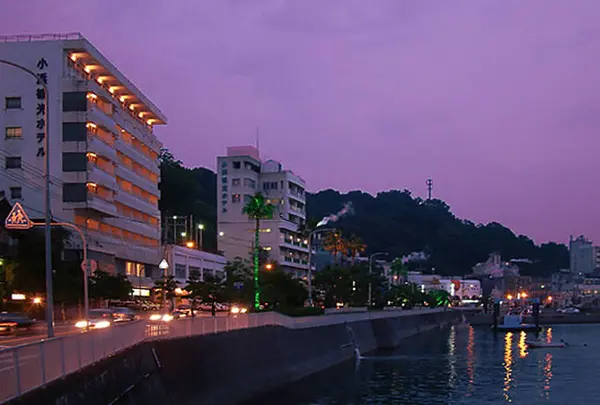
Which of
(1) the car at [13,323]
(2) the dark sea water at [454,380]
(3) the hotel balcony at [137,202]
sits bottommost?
(2) the dark sea water at [454,380]

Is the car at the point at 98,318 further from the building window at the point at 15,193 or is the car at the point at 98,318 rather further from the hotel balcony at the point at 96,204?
the building window at the point at 15,193

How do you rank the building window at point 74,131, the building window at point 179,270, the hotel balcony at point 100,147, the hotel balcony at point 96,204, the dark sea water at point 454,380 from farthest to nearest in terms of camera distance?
the building window at point 179,270 < the hotel balcony at point 100,147 < the building window at point 74,131 < the hotel balcony at point 96,204 < the dark sea water at point 454,380

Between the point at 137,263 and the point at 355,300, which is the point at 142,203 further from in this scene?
the point at 355,300

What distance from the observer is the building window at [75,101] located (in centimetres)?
9031

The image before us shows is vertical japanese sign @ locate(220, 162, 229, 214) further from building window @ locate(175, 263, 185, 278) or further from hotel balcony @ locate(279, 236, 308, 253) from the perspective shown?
building window @ locate(175, 263, 185, 278)

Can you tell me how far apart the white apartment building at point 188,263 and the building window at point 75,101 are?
84.8 feet

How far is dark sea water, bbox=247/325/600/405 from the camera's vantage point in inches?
2042

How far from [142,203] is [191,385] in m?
75.9

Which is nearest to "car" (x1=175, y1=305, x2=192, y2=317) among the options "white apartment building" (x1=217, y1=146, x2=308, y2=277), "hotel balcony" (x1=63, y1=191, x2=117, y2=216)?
"hotel balcony" (x1=63, y1=191, x2=117, y2=216)

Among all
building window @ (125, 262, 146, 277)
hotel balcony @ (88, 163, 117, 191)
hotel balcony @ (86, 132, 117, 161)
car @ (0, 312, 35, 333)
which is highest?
hotel balcony @ (86, 132, 117, 161)

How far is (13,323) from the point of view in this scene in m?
55.7

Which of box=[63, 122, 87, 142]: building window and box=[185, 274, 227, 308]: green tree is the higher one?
box=[63, 122, 87, 142]: building window

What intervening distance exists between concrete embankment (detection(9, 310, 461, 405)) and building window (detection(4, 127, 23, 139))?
4241cm

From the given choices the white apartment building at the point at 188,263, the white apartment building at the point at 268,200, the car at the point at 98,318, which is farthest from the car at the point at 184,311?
the white apartment building at the point at 268,200
